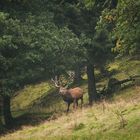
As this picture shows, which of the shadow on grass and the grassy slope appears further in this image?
the shadow on grass

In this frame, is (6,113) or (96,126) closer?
(96,126)

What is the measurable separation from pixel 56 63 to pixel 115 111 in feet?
41.4

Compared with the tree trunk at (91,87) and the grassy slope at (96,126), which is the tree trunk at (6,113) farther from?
the tree trunk at (91,87)

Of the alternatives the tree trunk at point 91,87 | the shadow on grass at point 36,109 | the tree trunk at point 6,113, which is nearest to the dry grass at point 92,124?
the shadow on grass at point 36,109

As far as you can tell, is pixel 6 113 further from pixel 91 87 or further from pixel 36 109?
pixel 91 87

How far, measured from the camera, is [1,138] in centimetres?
2781

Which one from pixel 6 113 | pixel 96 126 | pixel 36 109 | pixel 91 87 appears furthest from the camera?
pixel 36 109

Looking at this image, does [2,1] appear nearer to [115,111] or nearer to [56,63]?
[56,63]

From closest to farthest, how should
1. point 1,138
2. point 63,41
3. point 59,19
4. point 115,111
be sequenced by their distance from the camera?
point 115,111
point 1,138
point 63,41
point 59,19

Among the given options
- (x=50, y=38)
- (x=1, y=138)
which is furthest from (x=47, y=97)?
(x=1, y=138)

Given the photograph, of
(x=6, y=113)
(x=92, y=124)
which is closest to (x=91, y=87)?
(x=6, y=113)

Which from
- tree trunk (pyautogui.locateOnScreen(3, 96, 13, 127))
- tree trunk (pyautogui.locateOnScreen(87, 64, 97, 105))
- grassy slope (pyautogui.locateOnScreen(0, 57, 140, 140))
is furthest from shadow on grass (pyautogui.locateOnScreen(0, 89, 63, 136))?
grassy slope (pyautogui.locateOnScreen(0, 57, 140, 140))

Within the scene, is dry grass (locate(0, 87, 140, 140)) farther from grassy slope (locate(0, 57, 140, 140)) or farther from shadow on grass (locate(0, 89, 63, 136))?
shadow on grass (locate(0, 89, 63, 136))

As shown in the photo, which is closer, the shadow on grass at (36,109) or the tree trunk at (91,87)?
the shadow on grass at (36,109)
